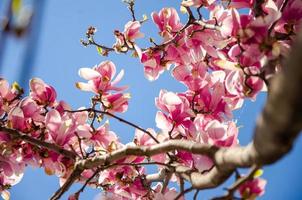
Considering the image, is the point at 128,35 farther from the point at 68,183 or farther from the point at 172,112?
the point at 68,183

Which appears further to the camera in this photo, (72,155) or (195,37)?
(195,37)

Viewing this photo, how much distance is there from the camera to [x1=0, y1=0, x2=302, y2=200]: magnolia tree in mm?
647

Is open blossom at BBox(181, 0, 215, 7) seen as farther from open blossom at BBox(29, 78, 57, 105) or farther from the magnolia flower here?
open blossom at BBox(29, 78, 57, 105)

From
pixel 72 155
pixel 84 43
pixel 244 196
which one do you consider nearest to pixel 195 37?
pixel 84 43

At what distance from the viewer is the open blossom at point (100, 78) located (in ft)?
3.54

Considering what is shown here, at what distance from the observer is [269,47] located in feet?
2.38

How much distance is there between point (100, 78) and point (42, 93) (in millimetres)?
169

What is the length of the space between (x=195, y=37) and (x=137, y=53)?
0.63ft

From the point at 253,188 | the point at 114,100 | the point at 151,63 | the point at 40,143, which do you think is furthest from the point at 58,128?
the point at 253,188

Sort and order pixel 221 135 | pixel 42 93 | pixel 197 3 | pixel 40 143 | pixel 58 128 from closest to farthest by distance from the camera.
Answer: pixel 221 135 → pixel 40 143 → pixel 58 128 → pixel 42 93 → pixel 197 3

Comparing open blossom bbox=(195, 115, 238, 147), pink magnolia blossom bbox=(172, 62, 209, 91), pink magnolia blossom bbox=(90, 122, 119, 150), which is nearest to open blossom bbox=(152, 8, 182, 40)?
pink magnolia blossom bbox=(172, 62, 209, 91)

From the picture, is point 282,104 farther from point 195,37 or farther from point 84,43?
point 84,43

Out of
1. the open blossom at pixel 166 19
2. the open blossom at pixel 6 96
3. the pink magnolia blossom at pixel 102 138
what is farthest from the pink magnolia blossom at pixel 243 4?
the open blossom at pixel 6 96

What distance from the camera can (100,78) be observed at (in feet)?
3.58
